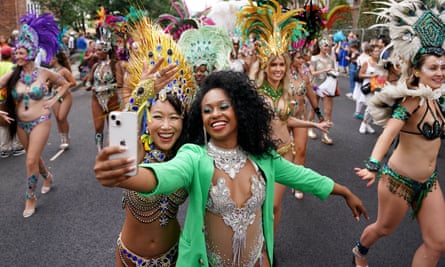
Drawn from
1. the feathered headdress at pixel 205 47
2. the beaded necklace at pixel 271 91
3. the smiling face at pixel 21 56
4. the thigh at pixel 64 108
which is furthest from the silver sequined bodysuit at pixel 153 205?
the thigh at pixel 64 108

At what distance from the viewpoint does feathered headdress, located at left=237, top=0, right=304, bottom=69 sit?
401 centimetres

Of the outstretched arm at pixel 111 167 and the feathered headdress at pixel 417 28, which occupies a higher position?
the feathered headdress at pixel 417 28

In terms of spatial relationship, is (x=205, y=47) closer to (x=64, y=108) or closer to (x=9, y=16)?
(x=64, y=108)

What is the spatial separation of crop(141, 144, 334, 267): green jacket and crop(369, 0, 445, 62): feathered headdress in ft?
5.46

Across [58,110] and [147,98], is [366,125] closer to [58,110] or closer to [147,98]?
[58,110]

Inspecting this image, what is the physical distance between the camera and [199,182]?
1.80 m

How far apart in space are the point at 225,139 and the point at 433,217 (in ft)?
5.97

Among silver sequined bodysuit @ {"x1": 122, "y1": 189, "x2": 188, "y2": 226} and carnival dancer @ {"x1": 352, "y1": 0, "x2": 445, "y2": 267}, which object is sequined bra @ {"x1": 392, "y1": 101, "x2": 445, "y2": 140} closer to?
carnival dancer @ {"x1": 352, "y1": 0, "x2": 445, "y2": 267}

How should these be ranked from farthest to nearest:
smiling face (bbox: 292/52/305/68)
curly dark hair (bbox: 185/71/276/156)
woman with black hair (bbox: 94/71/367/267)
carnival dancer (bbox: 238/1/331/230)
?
1. smiling face (bbox: 292/52/305/68)
2. carnival dancer (bbox: 238/1/331/230)
3. curly dark hair (bbox: 185/71/276/156)
4. woman with black hair (bbox: 94/71/367/267)

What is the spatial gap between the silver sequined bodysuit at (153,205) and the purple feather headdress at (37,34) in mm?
3114

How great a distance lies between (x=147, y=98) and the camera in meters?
2.27

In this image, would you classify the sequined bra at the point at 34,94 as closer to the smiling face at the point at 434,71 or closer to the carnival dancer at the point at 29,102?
the carnival dancer at the point at 29,102

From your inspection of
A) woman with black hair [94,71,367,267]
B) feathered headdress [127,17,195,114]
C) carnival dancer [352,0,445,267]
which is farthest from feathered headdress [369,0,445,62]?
feathered headdress [127,17,195,114]

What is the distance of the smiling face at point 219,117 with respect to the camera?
1.88m
